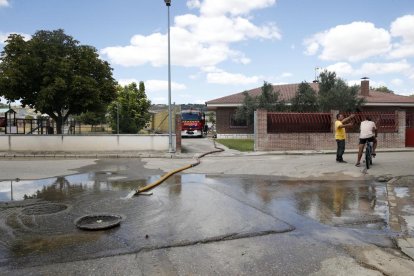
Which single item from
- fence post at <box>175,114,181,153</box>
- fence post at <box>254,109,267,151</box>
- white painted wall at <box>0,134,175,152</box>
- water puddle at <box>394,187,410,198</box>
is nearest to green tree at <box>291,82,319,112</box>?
fence post at <box>254,109,267,151</box>

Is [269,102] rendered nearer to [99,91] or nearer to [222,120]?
[222,120]

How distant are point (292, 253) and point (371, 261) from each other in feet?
2.98

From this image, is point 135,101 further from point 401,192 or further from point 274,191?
point 401,192

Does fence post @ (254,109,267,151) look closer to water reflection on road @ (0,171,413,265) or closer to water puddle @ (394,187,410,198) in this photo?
water reflection on road @ (0,171,413,265)

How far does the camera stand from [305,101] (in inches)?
993

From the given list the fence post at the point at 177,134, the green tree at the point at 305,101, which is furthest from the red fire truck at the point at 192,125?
the fence post at the point at 177,134

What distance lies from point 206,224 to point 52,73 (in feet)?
54.0

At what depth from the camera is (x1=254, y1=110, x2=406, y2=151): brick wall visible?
1958cm

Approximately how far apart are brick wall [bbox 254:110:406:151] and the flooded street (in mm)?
9135

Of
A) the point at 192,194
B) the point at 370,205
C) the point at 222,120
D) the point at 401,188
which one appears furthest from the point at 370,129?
the point at 222,120

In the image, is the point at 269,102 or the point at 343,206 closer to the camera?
the point at 343,206

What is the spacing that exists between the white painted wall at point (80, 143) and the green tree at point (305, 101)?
10.1 metres

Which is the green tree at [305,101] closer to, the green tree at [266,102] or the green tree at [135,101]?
the green tree at [266,102]

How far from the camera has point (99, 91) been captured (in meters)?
Answer: 21.2
